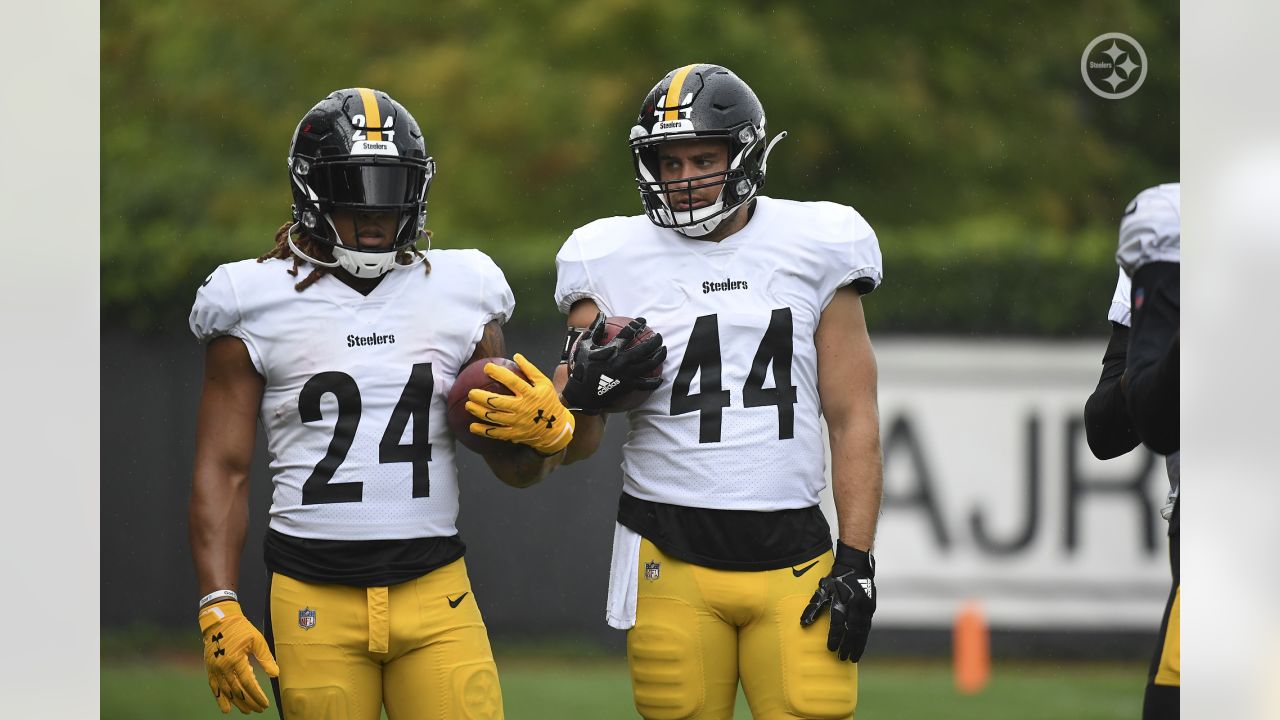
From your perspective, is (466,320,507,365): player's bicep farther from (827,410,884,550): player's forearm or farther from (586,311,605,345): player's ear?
(827,410,884,550): player's forearm

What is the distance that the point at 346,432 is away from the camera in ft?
9.20

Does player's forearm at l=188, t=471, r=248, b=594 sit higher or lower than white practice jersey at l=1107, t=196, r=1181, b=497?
lower

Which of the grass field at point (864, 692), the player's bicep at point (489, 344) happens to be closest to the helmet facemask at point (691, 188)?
the player's bicep at point (489, 344)

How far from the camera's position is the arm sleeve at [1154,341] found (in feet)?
8.15

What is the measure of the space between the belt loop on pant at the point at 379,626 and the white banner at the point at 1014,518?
3252mm

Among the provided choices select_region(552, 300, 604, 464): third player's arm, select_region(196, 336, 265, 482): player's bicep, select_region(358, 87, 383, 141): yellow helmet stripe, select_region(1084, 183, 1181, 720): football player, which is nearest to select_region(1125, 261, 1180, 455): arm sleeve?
select_region(1084, 183, 1181, 720): football player

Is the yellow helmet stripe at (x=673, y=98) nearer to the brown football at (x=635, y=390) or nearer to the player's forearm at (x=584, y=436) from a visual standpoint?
the brown football at (x=635, y=390)

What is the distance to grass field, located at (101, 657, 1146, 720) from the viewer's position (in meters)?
5.21

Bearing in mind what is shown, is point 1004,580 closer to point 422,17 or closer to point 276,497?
point 276,497

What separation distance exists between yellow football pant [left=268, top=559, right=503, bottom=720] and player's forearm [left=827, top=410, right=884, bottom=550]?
72 centimetres

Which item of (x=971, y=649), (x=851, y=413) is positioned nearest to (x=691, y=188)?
(x=851, y=413)

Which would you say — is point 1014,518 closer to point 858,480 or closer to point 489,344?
point 858,480

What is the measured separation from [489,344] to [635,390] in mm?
328
